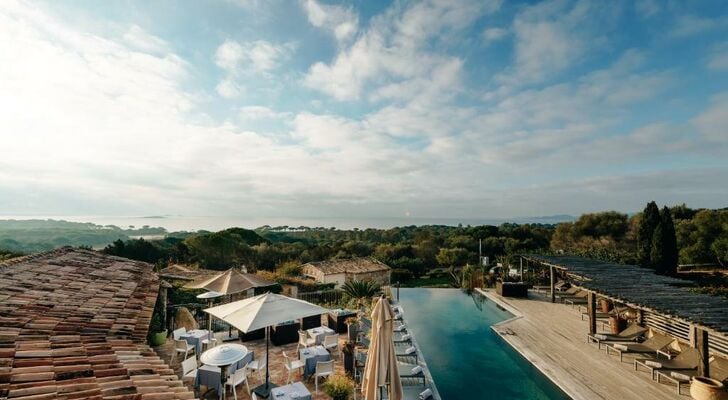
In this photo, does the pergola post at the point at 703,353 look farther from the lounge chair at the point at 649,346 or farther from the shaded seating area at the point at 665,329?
the lounge chair at the point at 649,346

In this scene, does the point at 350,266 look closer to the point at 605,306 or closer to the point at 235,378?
the point at 605,306

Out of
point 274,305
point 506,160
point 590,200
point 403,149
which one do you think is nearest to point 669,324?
point 274,305

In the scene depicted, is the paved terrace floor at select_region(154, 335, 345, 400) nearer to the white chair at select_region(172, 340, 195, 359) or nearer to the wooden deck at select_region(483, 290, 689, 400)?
the white chair at select_region(172, 340, 195, 359)

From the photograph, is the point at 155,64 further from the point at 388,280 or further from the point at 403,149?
the point at 388,280

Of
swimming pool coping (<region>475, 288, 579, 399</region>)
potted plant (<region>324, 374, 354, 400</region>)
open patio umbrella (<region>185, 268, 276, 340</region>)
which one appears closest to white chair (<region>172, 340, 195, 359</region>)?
open patio umbrella (<region>185, 268, 276, 340</region>)

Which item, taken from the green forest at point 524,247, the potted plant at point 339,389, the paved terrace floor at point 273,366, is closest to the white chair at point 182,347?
the paved terrace floor at point 273,366
